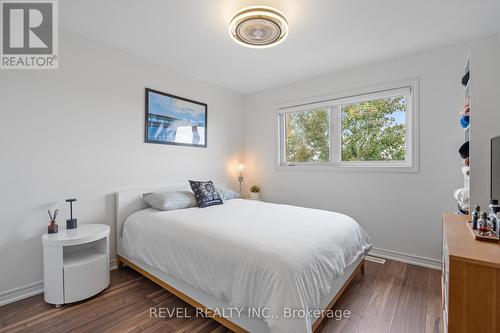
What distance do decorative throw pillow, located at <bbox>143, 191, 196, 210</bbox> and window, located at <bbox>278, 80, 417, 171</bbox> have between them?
176 centimetres

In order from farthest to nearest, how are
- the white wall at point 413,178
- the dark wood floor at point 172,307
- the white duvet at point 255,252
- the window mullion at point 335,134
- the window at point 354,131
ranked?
the window mullion at point 335,134 < the window at point 354,131 < the white wall at point 413,178 < the dark wood floor at point 172,307 < the white duvet at point 255,252

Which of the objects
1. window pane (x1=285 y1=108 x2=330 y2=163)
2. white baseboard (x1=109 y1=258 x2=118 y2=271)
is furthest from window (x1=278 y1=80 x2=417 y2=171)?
white baseboard (x1=109 y1=258 x2=118 y2=271)

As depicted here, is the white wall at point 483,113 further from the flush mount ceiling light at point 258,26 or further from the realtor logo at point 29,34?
the realtor logo at point 29,34

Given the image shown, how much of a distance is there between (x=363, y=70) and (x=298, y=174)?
168cm

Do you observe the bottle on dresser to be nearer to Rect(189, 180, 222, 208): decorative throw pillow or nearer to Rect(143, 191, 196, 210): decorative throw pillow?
Rect(189, 180, 222, 208): decorative throw pillow

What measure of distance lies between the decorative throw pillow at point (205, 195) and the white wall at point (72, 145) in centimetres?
51

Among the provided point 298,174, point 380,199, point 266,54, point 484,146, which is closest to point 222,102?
point 266,54

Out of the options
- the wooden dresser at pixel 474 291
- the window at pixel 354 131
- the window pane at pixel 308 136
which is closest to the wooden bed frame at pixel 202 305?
the wooden dresser at pixel 474 291

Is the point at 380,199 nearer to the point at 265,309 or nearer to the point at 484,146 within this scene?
the point at 484,146

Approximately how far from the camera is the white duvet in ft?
4.35

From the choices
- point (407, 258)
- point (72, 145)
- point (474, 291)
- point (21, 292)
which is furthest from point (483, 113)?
point (21, 292)

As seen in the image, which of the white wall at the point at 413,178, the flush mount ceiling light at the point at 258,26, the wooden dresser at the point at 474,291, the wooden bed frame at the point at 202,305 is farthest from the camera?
the white wall at the point at 413,178

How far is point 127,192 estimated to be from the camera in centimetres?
262

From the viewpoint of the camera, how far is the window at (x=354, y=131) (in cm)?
285
